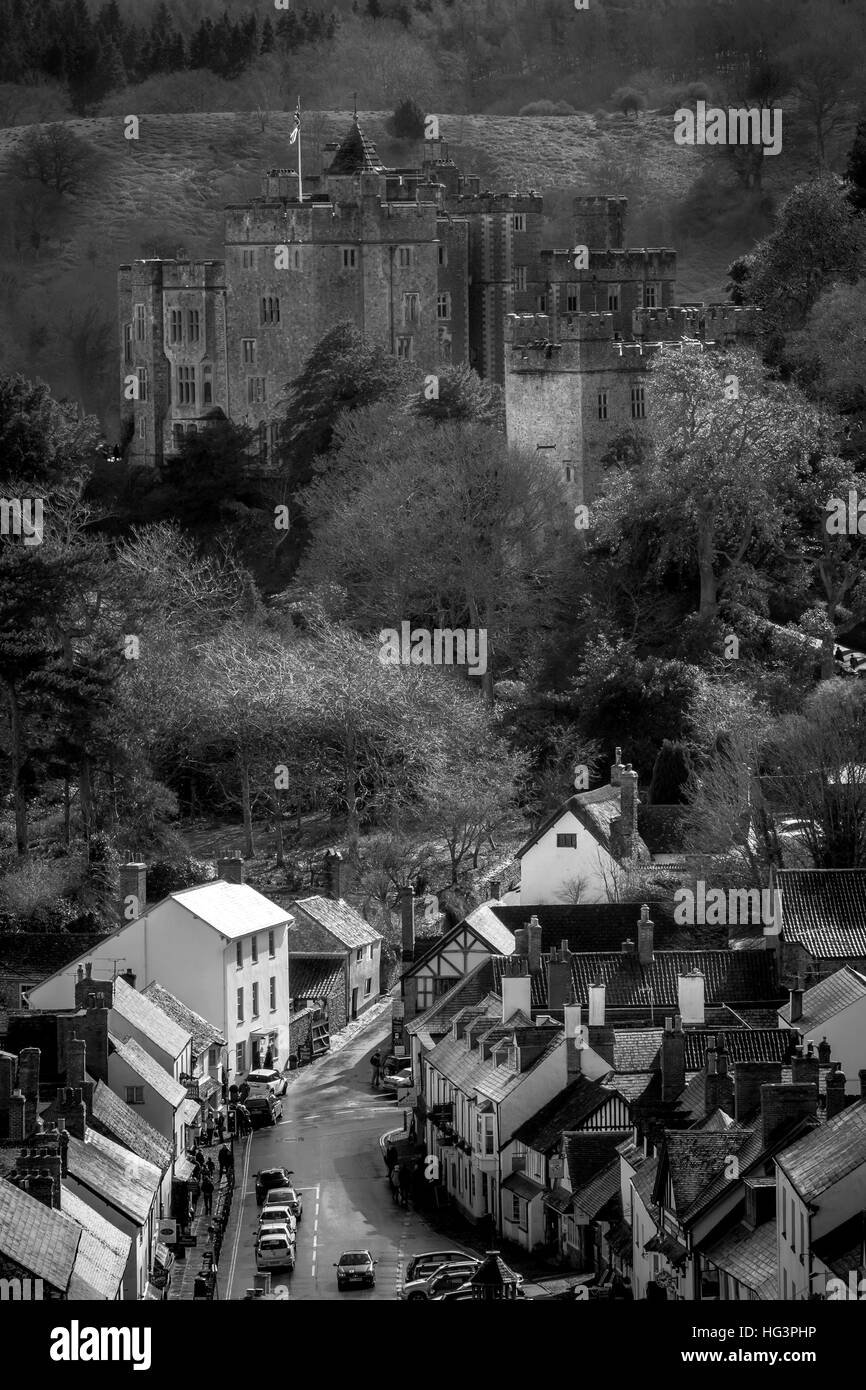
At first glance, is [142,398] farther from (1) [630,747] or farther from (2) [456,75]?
(2) [456,75]

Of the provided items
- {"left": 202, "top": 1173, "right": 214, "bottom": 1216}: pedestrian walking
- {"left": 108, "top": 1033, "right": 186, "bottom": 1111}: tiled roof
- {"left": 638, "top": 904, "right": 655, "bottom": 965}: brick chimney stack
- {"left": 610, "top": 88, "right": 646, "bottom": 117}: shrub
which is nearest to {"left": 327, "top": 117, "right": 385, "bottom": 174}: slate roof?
{"left": 638, "top": 904, "right": 655, "bottom": 965}: brick chimney stack

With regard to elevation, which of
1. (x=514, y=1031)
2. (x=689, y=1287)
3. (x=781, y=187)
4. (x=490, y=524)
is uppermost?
(x=781, y=187)

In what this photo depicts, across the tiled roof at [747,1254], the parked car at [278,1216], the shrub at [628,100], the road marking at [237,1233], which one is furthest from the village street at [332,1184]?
the shrub at [628,100]

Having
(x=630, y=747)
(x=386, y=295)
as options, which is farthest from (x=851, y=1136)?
(x=386, y=295)

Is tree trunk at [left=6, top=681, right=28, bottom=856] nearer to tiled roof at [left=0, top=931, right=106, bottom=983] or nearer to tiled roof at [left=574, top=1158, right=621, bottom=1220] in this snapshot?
tiled roof at [left=0, top=931, right=106, bottom=983]

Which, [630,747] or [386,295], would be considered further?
[386,295]

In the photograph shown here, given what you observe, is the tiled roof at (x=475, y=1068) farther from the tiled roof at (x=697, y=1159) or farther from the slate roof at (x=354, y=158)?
the slate roof at (x=354, y=158)
